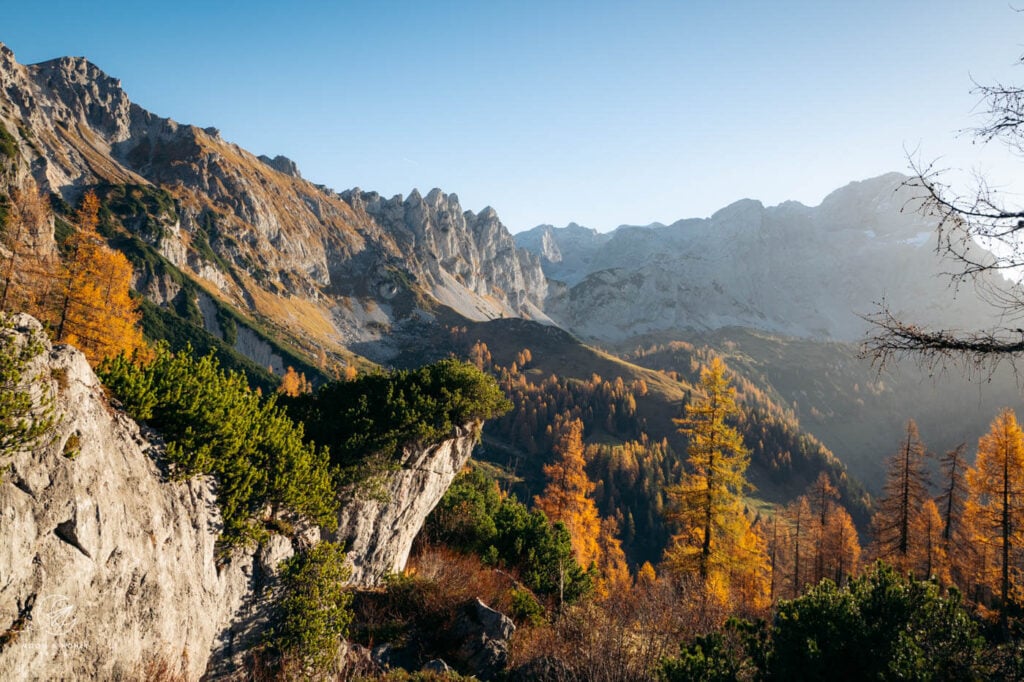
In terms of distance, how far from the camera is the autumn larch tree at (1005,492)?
1086 inches

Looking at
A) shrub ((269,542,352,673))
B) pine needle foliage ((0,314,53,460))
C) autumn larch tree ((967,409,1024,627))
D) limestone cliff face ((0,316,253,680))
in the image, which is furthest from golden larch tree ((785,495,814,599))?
pine needle foliage ((0,314,53,460))

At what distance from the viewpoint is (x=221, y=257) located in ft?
640

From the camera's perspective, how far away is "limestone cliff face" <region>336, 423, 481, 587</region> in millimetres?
15617

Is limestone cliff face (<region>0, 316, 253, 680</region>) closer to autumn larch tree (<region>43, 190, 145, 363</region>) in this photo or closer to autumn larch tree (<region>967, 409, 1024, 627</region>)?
autumn larch tree (<region>43, 190, 145, 363</region>)

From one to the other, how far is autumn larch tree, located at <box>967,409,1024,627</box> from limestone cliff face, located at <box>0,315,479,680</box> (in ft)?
121

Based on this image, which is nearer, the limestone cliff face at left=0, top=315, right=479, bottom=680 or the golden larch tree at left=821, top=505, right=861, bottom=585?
the limestone cliff face at left=0, top=315, right=479, bottom=680

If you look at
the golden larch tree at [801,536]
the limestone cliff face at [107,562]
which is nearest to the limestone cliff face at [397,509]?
the limestone cliff face at [107,562]

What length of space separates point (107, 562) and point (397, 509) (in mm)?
9681

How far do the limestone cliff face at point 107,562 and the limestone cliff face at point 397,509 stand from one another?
152 inches

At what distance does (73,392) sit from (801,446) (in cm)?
21779

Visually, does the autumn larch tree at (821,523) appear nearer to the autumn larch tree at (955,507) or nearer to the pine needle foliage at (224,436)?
the autumn larch tree at (955,507)

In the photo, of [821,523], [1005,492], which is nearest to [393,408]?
[1005,492]

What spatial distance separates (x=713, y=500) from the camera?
23953mm

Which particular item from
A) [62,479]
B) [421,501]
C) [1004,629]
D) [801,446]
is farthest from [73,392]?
[801,446]
